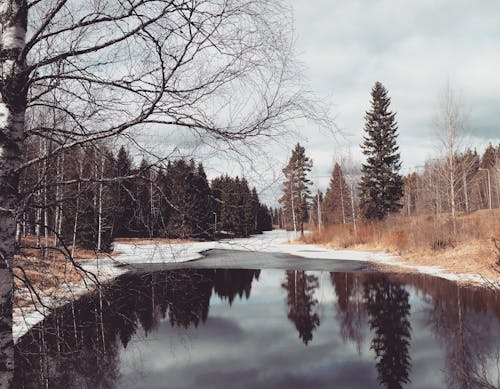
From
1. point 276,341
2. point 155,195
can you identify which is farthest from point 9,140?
point 276,341

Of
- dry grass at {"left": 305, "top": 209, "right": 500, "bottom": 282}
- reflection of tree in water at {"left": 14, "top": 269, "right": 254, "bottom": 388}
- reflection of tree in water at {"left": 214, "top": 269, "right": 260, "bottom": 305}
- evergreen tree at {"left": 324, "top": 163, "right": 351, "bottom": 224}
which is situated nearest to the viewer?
reflection of tree in water at {"left": 14, "top": 269, "right": 254, "bottom": 388}

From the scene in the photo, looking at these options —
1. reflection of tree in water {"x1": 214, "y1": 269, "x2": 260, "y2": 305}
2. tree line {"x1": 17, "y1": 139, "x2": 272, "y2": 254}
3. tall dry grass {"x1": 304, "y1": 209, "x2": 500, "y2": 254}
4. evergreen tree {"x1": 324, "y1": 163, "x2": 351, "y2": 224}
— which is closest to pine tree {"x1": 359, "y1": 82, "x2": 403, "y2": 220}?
tall dry grass {"x1": 304, "y1": 209, "x2": 500, "y2": 254}

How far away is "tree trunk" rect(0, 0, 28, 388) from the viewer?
2.09m

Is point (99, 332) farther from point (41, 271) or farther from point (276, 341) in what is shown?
point (41, 271)

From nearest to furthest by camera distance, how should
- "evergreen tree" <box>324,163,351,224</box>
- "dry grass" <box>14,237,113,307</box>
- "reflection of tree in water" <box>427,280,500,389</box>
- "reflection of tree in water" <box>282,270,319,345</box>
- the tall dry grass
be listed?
"dry grass" <box>14,237,113,307</box> → "reflection of tree in water" <box>427,280,500,389</box> → "reflection of tree in water" <box>282,270,319,345</box> → the tall dry grass → "evergreen tree" <box>324,163,351,224</box>

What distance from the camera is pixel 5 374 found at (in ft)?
6.86

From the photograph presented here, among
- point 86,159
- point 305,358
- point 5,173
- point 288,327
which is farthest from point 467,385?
point 5,173

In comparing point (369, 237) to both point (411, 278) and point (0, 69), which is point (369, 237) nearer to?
point (411, 278)

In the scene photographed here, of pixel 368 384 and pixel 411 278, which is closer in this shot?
pixel 368 384

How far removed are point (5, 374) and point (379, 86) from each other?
36526mm

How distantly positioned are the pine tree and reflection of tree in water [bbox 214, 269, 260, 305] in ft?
61.2

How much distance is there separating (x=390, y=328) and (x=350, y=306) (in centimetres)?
211

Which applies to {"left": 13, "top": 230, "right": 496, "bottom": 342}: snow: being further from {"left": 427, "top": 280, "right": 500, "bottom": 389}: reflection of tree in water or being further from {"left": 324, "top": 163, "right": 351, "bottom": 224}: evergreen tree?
{"left": 324, "top": 163, "right": 351, "bottom": 224}: evergreen tree

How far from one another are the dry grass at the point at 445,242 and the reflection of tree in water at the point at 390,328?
3.40 metres
